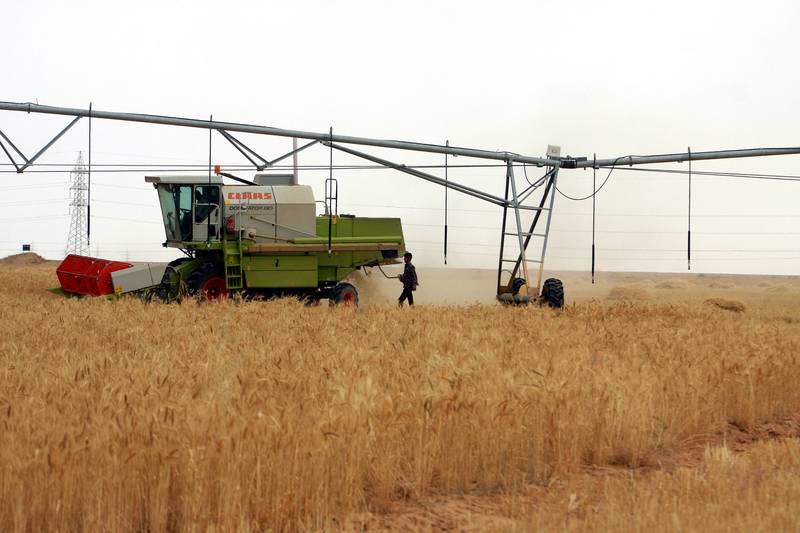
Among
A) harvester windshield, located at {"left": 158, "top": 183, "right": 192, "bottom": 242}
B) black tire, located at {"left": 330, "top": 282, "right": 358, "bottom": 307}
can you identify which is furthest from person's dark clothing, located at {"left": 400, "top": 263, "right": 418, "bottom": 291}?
harvester windshield, located at {"left": 158, "top": 183, "right": 192, "bottom": 242}

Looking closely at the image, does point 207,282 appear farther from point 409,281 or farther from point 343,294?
point 409,281

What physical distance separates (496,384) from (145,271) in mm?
15778

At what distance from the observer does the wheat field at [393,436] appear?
494 cm

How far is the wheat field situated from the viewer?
4941 millimetres

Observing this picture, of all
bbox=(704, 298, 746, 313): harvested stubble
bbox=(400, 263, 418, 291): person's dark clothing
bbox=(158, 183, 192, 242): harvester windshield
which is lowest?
bbox=(704, 298, 746, 313): harvested stubble

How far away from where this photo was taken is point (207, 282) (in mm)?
21156

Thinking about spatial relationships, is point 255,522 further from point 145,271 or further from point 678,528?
point 145,271

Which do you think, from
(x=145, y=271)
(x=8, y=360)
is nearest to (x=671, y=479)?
(x=8, y=360)

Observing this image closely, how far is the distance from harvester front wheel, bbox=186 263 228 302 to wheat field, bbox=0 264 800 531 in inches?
385

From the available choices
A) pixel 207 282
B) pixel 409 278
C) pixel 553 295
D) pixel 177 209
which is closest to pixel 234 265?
pixel 207 282

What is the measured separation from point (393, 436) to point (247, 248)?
15.6 meters

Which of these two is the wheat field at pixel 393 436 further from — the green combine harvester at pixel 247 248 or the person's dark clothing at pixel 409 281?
the person's dark clothing at pixel 409 281

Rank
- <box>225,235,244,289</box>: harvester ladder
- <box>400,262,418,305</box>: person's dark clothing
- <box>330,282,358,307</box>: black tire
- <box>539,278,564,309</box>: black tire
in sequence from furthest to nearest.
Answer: <box>400,262,418,305</box>: person's dark clothing, <box>330,282,358,307</box>: black tire, <box>539,278,564,309</box>: black tire, <box>225,235,244,289</box>: harvester ladder

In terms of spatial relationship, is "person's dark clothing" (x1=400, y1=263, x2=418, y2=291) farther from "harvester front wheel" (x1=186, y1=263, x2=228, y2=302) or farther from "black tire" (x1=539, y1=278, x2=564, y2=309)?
"harvester front wheel" (x1=186, y1=263, x2=228, y2=302)
